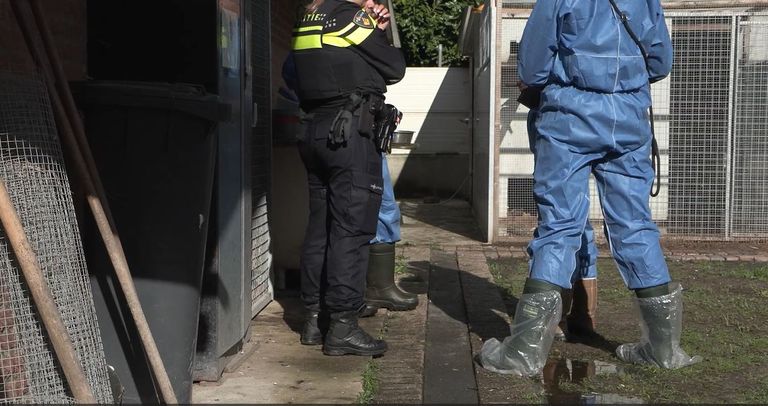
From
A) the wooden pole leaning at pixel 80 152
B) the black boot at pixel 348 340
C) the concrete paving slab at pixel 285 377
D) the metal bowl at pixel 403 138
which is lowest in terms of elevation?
the concrete paving slab at pixel 285 377

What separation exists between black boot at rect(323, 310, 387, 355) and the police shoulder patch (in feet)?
4.87

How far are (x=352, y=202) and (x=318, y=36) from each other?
88 cm

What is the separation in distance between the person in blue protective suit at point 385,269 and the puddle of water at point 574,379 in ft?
4.49

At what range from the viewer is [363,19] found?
191 inches

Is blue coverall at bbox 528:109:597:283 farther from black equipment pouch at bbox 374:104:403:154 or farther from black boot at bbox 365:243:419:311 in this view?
black boot at bbox 365:243:419:311

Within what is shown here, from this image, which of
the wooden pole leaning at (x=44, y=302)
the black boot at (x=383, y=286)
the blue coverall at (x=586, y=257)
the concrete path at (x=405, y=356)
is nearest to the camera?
the wooden pole leaning at (x=44, y=302)

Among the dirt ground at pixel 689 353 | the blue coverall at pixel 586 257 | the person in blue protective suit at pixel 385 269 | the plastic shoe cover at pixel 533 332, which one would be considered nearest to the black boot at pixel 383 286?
the person in blue protective suit at pixel 385 269

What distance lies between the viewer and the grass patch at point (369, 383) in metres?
4.13

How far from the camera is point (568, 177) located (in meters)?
4.44

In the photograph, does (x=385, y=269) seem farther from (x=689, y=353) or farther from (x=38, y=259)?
(x=38, y=259)

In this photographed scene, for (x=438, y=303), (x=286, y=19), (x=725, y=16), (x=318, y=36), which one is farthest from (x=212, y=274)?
(x=725, y=16)

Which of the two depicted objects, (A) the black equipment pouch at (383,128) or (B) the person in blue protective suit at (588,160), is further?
(A) the black equipment pouch at (383,128)

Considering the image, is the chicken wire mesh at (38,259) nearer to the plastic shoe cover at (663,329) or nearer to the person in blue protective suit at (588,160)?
the person in blue protective suit at (588,160)

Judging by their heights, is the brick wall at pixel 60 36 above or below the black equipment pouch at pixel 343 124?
above
